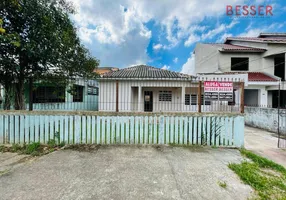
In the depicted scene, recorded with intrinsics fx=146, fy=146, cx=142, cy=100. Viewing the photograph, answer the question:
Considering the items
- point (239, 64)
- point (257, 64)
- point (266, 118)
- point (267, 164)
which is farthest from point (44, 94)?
point (257, 64)

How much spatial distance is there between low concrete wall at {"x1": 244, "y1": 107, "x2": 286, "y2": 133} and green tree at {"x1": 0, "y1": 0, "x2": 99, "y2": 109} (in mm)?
9068

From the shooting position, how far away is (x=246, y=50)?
44.3 ft

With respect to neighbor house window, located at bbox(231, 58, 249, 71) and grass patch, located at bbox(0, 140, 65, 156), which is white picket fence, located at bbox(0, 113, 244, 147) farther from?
neighbor house window, located at bbox(231, 58, 249, 71)

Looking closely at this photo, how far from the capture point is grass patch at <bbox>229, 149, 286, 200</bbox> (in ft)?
7.56

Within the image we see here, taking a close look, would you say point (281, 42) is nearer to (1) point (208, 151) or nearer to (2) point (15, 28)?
(1) point (208, 151)

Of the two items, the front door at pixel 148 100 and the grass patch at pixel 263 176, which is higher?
the front door at pixel 148 100

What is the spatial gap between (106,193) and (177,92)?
1131cm

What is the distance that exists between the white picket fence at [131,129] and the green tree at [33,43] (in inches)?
58.4

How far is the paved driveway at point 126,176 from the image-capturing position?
2215mm

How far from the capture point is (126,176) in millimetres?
2686

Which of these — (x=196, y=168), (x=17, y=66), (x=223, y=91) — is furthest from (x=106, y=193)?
(x=17, y=66)

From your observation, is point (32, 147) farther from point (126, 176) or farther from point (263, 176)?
point (263, 176)

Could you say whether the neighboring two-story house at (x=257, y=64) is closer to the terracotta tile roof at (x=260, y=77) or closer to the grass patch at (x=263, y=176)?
the terracotta tile roof at (x=260, y=77)

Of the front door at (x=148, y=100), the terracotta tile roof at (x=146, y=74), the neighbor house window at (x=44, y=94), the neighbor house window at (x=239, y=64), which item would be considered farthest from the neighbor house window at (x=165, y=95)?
the neighbor house window at (x=44, y=94)
